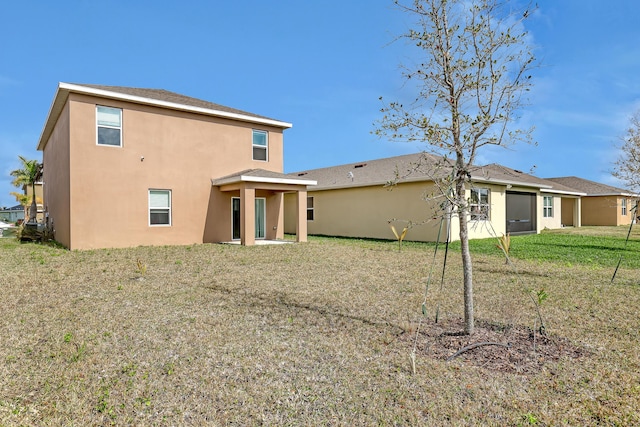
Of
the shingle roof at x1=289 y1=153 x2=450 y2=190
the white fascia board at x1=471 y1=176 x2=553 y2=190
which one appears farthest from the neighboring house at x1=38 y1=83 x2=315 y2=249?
the white fascia board at x1=471 y1=176 x2=553 y2=190

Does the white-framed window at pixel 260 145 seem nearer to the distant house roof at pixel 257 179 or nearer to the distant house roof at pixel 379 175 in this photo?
the distant house roof at pixel 257 179

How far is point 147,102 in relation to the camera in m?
13.7

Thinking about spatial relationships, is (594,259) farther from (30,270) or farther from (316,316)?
(30,270)

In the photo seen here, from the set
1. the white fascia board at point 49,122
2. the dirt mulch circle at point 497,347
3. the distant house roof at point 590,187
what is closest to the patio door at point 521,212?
the distant house roof at point 590,187

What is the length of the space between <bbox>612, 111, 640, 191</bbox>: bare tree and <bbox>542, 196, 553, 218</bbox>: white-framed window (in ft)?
49.9

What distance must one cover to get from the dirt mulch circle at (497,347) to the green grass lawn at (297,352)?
0.03 meters

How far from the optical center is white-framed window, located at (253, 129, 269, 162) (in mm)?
16717

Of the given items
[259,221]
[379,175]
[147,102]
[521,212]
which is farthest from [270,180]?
[521,212]

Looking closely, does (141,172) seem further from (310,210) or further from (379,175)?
(379,175)

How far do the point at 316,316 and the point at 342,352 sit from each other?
138 centimetres

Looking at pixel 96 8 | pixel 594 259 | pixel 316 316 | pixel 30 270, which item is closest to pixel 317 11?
pixel 96 8

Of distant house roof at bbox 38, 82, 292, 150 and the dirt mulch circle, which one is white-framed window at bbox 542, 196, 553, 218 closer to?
distant house roof at bbox 38, 82, 292, 150

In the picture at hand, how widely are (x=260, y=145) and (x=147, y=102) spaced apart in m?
4.95

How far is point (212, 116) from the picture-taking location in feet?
50.8
